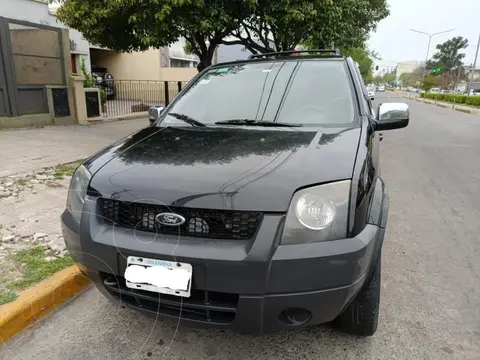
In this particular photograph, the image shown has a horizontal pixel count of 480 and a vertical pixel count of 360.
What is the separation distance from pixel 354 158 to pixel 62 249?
250 centimetres

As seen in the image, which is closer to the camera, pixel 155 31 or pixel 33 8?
pixel 155 31

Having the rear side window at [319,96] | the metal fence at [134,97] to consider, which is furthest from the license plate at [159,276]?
the metal fence at [134,97]

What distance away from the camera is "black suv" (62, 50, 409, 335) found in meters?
1.63

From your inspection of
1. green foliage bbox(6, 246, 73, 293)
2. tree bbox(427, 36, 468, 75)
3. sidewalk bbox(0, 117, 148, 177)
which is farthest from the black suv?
tree bbox(427, 36, 468, 75)

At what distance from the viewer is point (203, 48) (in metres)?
9.77

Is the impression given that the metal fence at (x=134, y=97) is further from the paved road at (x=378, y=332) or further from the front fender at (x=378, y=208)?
the front fender at (x=378, y=208)

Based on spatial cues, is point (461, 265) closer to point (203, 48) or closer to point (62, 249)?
point (62, 249)

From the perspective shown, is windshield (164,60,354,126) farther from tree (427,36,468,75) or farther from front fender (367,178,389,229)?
tree (427,36,468,75)

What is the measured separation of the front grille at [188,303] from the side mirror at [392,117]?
186 cm

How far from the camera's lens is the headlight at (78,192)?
79.5 inches

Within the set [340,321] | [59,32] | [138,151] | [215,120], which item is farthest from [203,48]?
[340,321]

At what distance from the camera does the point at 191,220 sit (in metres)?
1.75

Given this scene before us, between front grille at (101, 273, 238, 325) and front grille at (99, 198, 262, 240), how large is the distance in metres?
0.28

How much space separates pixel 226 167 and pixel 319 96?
128 cm
